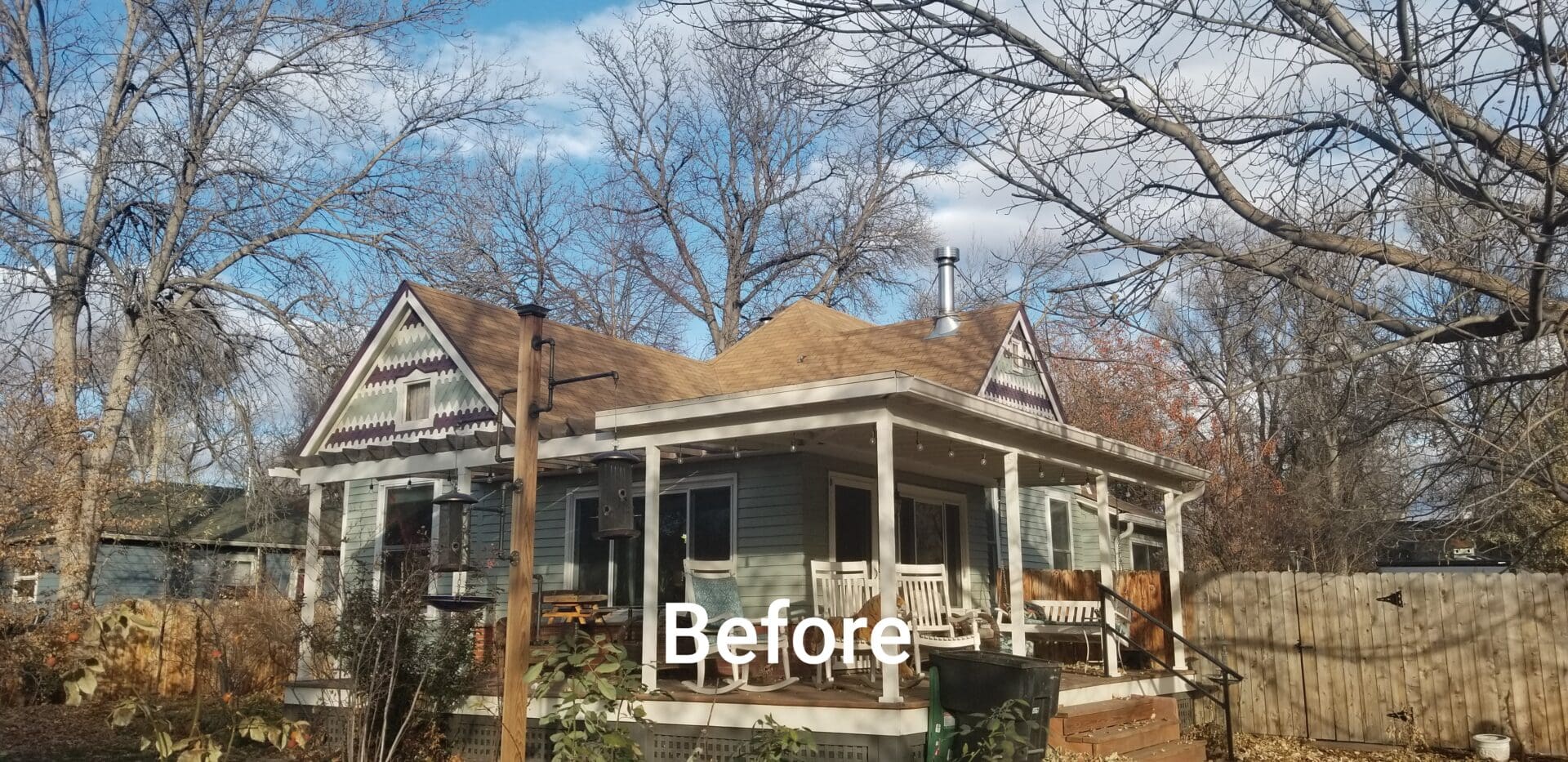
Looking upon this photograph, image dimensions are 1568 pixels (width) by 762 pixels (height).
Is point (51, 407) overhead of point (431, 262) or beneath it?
beneath

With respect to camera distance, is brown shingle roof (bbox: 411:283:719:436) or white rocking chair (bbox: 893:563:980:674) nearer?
white rocking chair (bbox: 893:563:980:674)

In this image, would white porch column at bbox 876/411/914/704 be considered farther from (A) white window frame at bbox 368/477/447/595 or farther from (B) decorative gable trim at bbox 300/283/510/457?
(B) decorative gable trim at bbox 300/283/510/457

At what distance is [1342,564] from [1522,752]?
13141mm

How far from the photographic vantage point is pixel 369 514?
14.8 m

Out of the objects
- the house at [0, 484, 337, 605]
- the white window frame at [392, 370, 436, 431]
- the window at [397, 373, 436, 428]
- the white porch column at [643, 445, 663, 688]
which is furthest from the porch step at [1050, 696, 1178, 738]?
the house at [0, 484, 337, 605]

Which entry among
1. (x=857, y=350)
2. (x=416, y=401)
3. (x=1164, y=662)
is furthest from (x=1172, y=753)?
(x=416, y=401)

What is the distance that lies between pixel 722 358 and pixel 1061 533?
5750mm

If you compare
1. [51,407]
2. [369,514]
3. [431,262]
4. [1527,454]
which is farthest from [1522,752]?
[51,407]

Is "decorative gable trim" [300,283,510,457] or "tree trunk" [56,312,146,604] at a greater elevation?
"decorative gable trim" [300,283,510,457]

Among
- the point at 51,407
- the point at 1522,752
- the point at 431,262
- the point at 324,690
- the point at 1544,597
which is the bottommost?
the point at 1522,752

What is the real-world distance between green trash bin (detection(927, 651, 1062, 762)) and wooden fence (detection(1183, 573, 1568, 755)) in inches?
227

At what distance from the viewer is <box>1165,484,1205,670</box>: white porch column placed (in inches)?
501

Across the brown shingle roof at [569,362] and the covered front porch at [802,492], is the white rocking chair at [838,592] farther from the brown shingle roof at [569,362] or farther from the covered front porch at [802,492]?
the brown shingle roof at [569,362]

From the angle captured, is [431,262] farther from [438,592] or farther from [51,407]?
[438,592]
